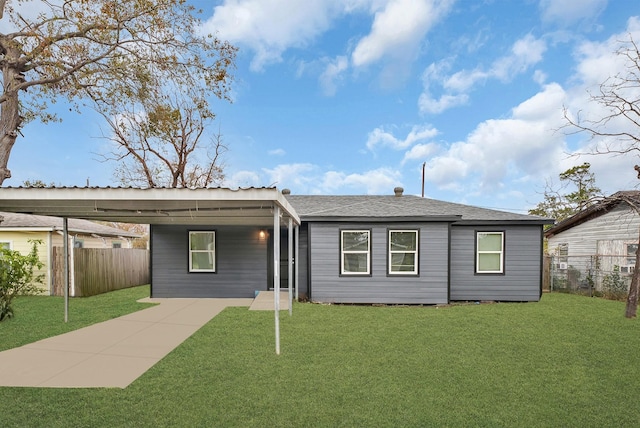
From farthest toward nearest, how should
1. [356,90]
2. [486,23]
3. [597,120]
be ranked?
[356,90], [486,23], [597,120]

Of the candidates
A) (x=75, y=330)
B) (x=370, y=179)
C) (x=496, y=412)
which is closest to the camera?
(x=496, y=412)

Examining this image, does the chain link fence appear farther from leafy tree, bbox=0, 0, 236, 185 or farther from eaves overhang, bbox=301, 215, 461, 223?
leafy tree, bbox=0, 0, 236, 185

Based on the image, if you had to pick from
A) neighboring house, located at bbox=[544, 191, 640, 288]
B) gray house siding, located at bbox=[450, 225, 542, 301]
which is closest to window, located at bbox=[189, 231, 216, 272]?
gray house siding, located at bbox=[450, 225, 542, 301]

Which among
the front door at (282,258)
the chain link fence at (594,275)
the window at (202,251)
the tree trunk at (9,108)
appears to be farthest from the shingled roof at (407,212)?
the tree trunk at (9,108)

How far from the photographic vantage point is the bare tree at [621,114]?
8.33 metres

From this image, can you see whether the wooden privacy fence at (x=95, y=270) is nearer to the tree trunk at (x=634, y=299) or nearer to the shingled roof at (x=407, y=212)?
the shingled roof at (x=407, y=212)

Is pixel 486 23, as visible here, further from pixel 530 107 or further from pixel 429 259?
pixel 429 259

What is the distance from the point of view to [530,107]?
53.9ft

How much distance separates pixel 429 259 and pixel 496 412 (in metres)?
6.34

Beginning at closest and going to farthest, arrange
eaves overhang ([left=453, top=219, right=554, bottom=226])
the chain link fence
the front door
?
1. eaves overhang ([left=453, top=219, right=554, bottom=226])
2. the front door
3. the chain link fence

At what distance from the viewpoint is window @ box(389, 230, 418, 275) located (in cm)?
943

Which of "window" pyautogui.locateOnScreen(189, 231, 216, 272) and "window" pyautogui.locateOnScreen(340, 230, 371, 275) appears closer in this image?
"window" pyautogui.locateOnScreen(340, 230, 371, 275)

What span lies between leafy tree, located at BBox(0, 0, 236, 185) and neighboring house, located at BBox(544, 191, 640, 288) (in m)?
13.9

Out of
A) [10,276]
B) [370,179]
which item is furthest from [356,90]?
[10,276]
